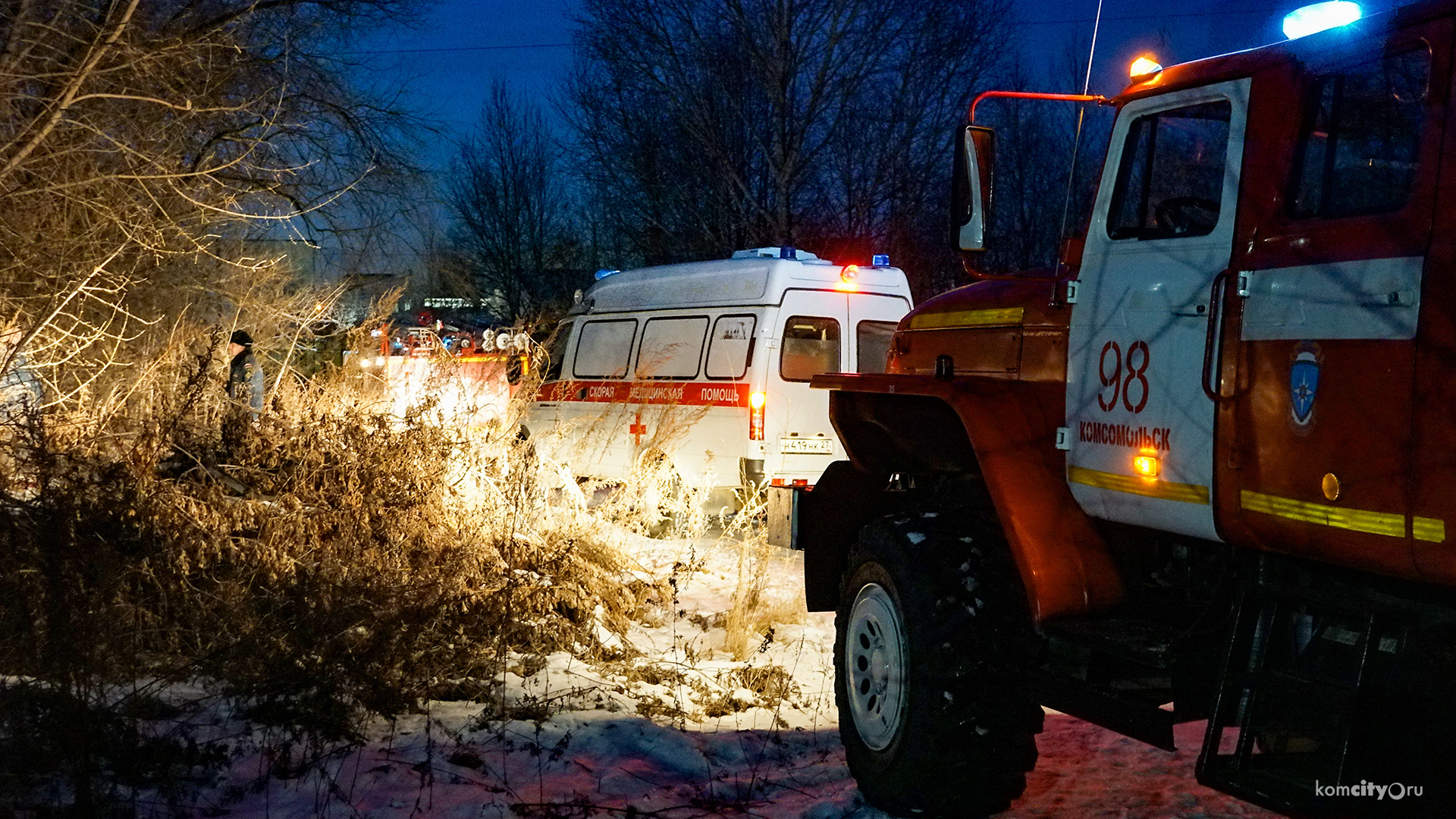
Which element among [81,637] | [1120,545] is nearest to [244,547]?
[81,637]

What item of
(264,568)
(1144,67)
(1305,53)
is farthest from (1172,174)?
(264,568)

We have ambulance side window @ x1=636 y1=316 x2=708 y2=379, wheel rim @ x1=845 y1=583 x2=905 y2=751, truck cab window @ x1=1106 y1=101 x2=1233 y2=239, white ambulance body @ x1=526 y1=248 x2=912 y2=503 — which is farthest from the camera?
ambulance side window @ x1=636 y1=316 x2=708 y2=379

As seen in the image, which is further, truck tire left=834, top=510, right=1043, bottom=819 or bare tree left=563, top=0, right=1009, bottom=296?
bare tree left=563, top=0, right=1009, bottom=296

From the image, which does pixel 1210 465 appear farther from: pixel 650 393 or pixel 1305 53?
pixel 650 393

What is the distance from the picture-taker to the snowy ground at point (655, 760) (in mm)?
4488

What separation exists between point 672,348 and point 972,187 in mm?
7572

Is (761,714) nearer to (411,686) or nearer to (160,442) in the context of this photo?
(411,686)

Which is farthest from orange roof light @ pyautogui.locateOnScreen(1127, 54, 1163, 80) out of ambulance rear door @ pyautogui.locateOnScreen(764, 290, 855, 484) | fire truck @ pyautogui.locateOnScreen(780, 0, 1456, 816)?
ambulance rear door @ pyautogui.locateOnScreen(764, 290, 855, 484)

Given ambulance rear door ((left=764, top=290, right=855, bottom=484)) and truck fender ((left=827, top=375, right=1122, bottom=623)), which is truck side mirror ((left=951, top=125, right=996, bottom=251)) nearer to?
truck fender ((left=827, top=375, right=1122, bottom=623))

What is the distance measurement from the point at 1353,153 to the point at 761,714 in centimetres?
370

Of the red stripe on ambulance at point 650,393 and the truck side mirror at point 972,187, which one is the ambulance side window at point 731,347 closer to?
the red stripe on ambulance at point 650,393

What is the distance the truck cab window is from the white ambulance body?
6209 mm

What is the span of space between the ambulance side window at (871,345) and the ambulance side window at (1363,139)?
739 cm

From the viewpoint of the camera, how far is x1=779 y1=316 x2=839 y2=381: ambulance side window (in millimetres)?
10680
